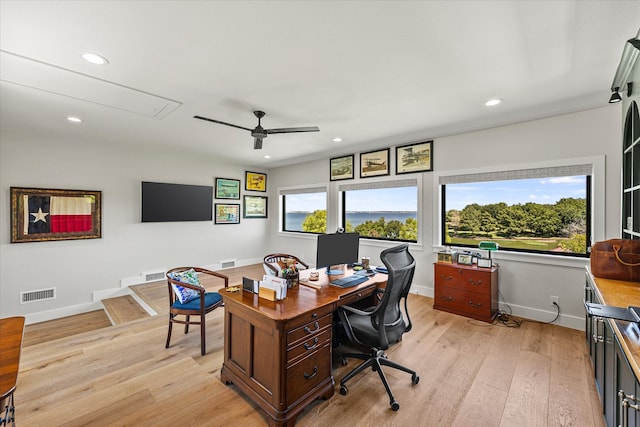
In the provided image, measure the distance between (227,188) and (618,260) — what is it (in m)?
6.27

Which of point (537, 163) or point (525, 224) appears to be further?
point (525, 224)

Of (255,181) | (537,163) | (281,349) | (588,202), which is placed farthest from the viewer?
(255,181)

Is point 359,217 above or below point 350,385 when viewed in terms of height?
above

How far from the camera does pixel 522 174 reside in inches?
136

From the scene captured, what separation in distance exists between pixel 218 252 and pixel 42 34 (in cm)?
495

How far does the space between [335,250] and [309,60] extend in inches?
66.9

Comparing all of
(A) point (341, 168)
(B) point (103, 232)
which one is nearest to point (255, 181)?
(A) point (341, 168)

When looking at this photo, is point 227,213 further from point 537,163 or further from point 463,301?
point 537,163

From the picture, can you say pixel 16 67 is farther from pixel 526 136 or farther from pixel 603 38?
pixel 526 136

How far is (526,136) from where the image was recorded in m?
3.44

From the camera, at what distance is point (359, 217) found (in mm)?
5539

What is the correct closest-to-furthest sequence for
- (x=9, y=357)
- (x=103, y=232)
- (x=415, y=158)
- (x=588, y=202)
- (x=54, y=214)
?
(x=9, y=357)
(x=588, y=202)
(x=54, y=214)
(x=415, y=158)
(x=103, y=232)

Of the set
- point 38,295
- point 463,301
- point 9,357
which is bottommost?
point 38,295

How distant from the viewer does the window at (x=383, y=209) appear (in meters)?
4.71
